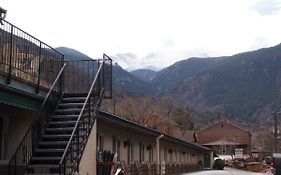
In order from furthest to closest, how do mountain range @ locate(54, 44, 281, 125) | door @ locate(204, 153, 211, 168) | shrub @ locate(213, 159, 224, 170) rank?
mountain range @ locate(54, 44, 281, 125), door @ locate(204, 153, 211, 168), shrub @ locate(213, 159, 224, 170)

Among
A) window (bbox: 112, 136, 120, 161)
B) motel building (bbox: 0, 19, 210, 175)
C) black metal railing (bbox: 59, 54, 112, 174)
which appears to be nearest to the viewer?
motel building (bbox: 0, 19, 210, 175)

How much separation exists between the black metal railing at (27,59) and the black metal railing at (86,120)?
4.45ft

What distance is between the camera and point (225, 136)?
13125 centimetres

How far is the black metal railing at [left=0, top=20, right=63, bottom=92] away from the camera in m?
14.0

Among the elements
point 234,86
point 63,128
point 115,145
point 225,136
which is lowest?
point 115,145

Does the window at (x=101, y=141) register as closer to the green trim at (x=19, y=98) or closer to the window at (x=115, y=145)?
the window at (x=115, y=145)

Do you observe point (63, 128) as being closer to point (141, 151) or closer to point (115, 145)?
point (115, 145)

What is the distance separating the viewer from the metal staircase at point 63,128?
49.0 ft

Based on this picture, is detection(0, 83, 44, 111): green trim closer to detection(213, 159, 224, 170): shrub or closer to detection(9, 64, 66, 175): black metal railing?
detection(9, 64, 66, 175): black metal railing

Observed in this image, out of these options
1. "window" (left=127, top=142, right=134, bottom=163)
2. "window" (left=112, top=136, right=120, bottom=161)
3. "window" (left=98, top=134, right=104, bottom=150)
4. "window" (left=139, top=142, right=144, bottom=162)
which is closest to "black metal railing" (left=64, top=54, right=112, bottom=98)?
"window" (left=98, top=134, right=104, bottom=150)

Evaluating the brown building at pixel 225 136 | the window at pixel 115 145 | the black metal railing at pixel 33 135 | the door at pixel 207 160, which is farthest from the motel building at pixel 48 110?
the brown building at pixel 225 136

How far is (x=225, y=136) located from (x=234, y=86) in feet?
182

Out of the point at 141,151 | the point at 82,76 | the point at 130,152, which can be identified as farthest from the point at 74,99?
the point at 141,151

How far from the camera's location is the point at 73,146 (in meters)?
15.5
